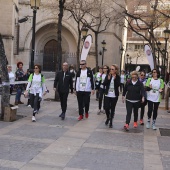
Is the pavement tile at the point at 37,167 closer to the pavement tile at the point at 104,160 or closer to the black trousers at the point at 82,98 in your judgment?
the pavement tile at the point at 104,160

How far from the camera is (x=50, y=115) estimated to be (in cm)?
1119

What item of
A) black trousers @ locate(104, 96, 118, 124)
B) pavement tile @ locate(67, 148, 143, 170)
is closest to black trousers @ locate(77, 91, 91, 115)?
black trousers @ locate(104, 96, 118, 124)

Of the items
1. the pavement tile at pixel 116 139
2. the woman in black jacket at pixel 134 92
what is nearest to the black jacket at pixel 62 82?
the woman in black jacket at pixel 134 92

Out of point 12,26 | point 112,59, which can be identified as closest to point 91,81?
point 12,26

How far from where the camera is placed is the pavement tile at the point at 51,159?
5.77 metres

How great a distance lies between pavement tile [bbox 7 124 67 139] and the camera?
789cm

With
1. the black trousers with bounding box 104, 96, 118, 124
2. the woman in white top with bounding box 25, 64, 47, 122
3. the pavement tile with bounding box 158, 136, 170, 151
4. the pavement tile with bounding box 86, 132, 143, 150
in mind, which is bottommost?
the pavement tile with bounding box 158, 136, 170, 151

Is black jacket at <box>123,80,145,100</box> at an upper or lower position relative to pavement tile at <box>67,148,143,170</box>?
upper

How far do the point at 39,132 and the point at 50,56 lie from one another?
34152 mm

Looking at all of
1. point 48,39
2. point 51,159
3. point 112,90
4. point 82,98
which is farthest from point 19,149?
point 48,39

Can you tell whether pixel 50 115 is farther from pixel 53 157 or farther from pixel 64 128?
pixel 53 157

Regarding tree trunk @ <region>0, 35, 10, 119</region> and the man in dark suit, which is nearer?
tree trunk @ <region>0, 35, 10, 119</region>

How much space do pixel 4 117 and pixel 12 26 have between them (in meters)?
19.0

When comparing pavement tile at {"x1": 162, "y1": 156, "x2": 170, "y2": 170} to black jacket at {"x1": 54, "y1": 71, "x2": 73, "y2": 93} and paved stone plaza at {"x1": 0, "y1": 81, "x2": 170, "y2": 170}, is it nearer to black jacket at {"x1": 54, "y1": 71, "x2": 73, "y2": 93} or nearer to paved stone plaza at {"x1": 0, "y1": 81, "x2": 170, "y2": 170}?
paved stone plaza at {"x1": 0, "y1": 81, "x2": 170, "y2": 170}
